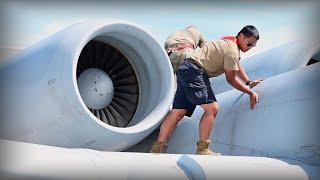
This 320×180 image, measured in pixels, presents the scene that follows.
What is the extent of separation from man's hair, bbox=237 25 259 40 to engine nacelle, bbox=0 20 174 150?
32.7 inches

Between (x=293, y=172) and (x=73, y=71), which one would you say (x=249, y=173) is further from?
(x=73, y=71)

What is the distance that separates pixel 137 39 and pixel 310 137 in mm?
1828

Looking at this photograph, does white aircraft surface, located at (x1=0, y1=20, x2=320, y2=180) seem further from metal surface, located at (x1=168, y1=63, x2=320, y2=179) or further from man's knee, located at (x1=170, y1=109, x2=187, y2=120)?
man's knee, located at (x1=170, y1=109, x2=187, y2=120)

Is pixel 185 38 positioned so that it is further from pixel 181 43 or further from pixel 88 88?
pixel 88 88

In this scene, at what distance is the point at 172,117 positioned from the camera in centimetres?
463

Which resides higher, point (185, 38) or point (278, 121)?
point (185, 38)

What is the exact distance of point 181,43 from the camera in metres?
5.32

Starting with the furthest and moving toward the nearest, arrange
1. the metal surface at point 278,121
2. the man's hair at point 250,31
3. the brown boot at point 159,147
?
the brown boot at point 159,147 < the man's hair at point 250,31 < the metal surface at point 278,121

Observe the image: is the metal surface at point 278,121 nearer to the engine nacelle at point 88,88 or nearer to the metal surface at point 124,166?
the metal surface at point 124,166

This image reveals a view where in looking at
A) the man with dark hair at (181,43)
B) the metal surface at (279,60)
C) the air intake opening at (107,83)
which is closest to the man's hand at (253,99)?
the man with dark hair at (181,43)

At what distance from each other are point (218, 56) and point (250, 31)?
328 mm

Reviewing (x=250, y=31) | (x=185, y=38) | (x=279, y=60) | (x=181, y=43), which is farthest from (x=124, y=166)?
(x=279, y=60)

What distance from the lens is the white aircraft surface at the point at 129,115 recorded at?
129 inches

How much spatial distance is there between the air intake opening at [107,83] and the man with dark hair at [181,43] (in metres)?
0.44
